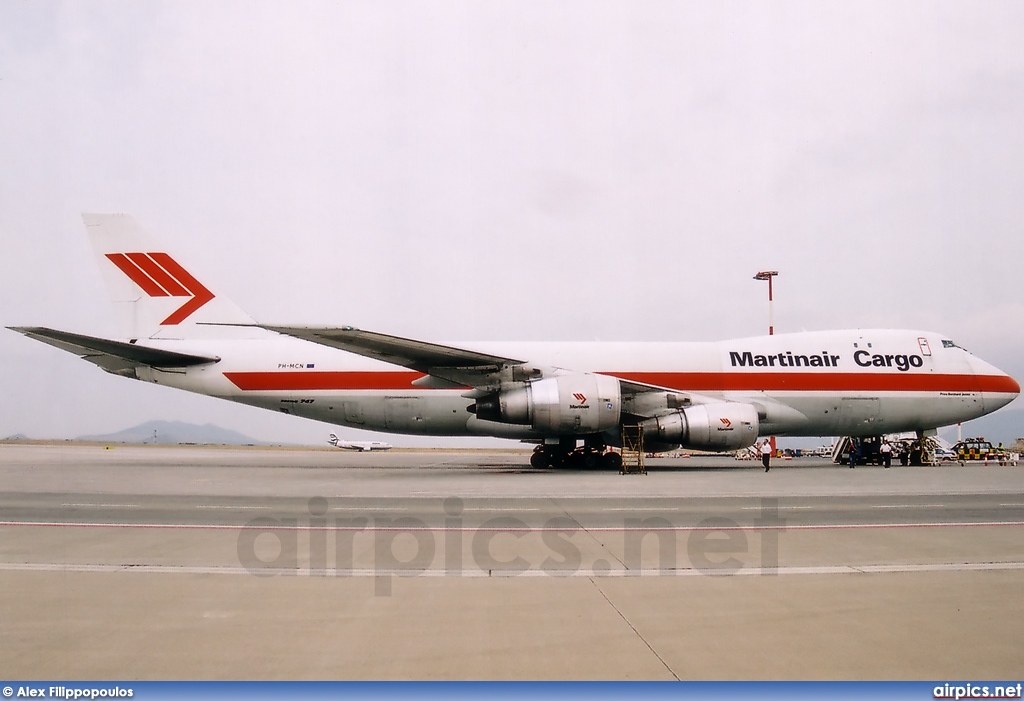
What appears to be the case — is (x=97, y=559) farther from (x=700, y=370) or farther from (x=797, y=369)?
(x=797, y=369)

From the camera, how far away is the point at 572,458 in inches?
890

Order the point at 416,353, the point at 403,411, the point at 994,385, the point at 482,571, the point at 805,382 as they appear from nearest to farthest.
Answer: the point at 482,571 < the point at 416,353 < the point at 403,411 < the point at 805,382 < the point at 994,385

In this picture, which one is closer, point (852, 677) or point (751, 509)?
point (852, 677)

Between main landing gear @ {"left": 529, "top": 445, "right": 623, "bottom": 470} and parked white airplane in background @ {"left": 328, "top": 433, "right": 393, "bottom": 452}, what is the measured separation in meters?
33.2

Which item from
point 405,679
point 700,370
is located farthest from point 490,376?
point 405,679

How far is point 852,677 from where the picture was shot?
3523 mm

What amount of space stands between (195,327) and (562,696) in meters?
22.0

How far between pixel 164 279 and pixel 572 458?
559 inches

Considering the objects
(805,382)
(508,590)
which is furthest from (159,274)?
(508,590)

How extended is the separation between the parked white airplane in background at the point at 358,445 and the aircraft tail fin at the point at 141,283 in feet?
106

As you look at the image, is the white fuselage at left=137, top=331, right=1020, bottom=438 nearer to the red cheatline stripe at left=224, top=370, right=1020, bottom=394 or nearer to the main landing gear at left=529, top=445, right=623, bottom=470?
the red cheatline stripe at left=224, top=370, right=1020, bottom=394

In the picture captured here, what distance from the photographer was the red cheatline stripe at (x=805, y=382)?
855 inches

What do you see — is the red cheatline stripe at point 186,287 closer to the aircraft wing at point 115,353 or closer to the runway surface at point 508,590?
the aircraft wing at point 115,353

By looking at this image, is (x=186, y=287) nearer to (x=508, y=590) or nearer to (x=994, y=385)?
(x=508, y=590)
